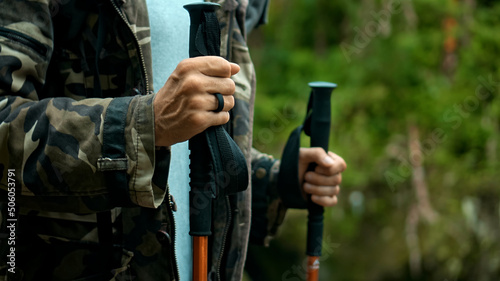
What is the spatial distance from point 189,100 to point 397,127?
5.01m

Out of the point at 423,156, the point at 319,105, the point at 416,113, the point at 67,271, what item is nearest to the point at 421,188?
the point at 423,156

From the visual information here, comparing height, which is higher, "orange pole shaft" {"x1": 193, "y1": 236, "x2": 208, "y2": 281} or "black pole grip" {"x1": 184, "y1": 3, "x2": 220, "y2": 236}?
"black pole grip" {"x1": 184, "y1": 3, "x2": 220, "y2": 236}

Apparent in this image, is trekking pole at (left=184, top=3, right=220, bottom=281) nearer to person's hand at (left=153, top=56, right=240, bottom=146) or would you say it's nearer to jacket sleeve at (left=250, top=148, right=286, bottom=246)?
person's hand at (left=153, top=56, right=240, bottom=146)

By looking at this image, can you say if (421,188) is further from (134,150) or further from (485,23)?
(134,150)

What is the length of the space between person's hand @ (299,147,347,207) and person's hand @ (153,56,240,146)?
911mm

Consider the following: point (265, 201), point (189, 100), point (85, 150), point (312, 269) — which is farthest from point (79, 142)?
point (312, 269)

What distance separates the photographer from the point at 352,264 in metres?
5.84

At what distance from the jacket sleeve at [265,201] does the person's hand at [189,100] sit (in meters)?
0.94

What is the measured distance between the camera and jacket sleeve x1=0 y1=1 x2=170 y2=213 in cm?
131

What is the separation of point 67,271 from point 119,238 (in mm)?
170

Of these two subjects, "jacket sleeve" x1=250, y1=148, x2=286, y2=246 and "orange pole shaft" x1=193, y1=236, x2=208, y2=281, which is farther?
"jacket sleeve" x1=250, y1=148, x2=286, y2=246

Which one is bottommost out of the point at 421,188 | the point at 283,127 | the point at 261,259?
the point at 261,259

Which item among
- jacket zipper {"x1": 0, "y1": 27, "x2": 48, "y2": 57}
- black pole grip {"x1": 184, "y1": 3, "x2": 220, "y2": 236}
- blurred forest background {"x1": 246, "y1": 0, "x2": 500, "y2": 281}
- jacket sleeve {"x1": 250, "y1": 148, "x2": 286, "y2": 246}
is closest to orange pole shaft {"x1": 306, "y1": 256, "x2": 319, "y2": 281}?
jacket sleeve {"x1": 250, "y1": 148, "x2": 286, "y2": 246}

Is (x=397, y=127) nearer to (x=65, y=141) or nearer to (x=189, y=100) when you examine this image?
(x=189, y=100)
